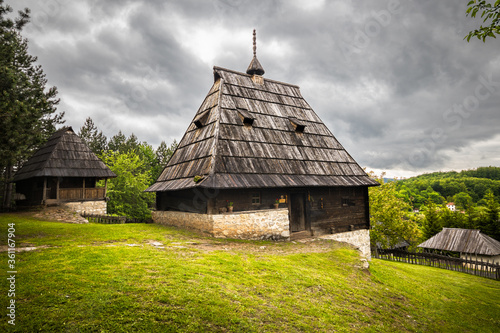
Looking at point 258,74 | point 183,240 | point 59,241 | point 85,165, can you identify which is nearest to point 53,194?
point 85,165

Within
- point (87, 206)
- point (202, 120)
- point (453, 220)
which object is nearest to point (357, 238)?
point (202, 120)

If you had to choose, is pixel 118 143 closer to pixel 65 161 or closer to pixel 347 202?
pixel 65 161

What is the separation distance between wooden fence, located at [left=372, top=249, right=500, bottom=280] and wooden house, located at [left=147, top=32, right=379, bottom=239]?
9.43 m

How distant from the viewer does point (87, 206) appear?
2127 centimetres

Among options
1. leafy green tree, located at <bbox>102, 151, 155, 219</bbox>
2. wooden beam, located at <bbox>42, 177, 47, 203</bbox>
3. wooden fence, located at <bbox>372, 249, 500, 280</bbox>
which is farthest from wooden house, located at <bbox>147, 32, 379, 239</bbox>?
leafy green tree, located at <bbox>102, 151, 155, 219</bbox>

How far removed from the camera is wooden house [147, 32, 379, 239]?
12.0m

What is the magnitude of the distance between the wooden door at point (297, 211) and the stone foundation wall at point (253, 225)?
1.70 metres

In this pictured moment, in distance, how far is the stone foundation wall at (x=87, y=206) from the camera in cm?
2028

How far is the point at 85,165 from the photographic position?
21484mm

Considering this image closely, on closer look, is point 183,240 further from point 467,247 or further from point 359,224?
point 467,247

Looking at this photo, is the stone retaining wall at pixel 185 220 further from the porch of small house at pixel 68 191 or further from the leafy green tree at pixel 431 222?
the leafy green tree at pixel 431 222

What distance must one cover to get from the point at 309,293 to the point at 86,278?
17.0ft

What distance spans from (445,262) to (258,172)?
65.5 ft

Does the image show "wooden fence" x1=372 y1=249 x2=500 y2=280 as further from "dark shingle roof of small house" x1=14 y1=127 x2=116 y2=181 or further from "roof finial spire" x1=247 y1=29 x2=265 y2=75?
"dark shingle roof of small house" x1=14 y1=127 x2=116 y2=181
